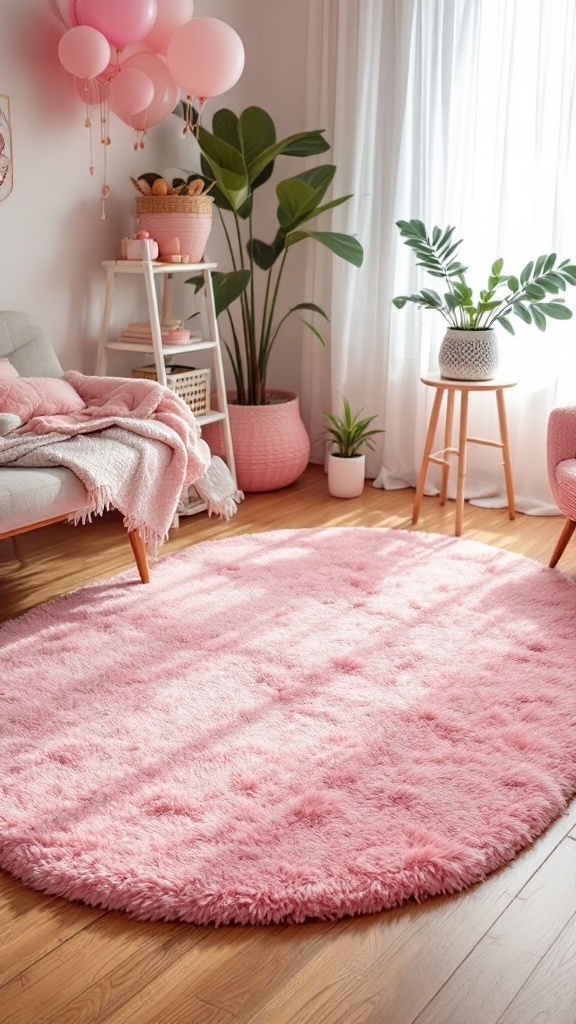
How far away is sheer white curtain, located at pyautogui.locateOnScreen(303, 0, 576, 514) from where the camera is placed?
371cm

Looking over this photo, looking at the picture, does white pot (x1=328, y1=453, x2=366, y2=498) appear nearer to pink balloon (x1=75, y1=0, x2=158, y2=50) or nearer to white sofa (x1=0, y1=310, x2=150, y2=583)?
white sofa (x1=0, y1=310, x2=150, y2=583)

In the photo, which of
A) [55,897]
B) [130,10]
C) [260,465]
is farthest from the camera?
[260,465]

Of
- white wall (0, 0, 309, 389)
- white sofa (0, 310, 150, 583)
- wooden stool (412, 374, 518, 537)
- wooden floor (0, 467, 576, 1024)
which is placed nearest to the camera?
wooden floor (0, 467, 576, 1024)

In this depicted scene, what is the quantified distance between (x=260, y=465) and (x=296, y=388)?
0.74m

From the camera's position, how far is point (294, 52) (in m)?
A: 4.40

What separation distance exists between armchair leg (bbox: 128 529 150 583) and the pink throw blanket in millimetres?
24

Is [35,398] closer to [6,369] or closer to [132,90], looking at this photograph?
[6,369]

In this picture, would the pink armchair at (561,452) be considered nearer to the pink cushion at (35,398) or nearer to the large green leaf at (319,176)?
the large green leaf at (319,176)

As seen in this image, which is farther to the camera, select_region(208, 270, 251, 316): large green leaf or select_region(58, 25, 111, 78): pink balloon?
select_region(208, 270, 251, 316): large green leaf

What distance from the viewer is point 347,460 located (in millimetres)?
4129

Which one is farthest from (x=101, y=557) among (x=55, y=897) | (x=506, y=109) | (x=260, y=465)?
(x=506, y=109)

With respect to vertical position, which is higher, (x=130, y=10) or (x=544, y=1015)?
(x=130, y=10)

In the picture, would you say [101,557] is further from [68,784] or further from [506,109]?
[506,109]

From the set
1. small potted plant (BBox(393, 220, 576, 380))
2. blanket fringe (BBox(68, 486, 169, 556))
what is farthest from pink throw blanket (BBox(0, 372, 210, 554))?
small potted plant (BBox(393, 220, 576, 380))
